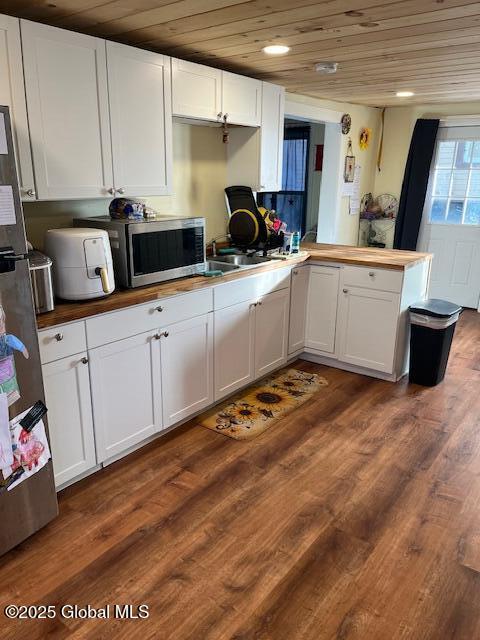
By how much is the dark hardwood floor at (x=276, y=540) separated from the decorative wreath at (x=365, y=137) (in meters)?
3.47

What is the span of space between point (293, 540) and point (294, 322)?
6.35 ft

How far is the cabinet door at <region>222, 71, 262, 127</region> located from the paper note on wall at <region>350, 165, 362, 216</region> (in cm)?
229

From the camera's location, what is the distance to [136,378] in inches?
98.3

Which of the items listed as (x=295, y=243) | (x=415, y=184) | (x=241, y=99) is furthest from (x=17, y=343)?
(x=415, y=184)

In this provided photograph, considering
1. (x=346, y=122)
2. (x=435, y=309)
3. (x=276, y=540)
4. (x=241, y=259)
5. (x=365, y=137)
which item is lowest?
(x=276, y=540)

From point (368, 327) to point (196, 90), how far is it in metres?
1.99

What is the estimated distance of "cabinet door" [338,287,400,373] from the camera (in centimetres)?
348

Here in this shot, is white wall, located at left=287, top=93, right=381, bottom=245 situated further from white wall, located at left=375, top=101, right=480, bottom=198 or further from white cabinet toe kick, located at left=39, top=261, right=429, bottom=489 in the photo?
white cabinet toe kick, located at left=39, top=261, right=429, bottom=489

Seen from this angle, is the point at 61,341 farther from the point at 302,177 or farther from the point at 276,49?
the point at 302,177

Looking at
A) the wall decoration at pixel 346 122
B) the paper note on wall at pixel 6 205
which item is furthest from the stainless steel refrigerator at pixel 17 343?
the wall decoration at pixel 346 122

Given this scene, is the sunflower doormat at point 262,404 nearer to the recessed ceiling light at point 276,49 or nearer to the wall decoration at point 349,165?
the recessed ceiling light at point 276,49

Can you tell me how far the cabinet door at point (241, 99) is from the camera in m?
3.10

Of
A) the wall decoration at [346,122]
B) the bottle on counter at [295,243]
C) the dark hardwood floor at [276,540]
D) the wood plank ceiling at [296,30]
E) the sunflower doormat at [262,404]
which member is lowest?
the dark hardwood floor at [276,540]

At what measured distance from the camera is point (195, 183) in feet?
11.5
